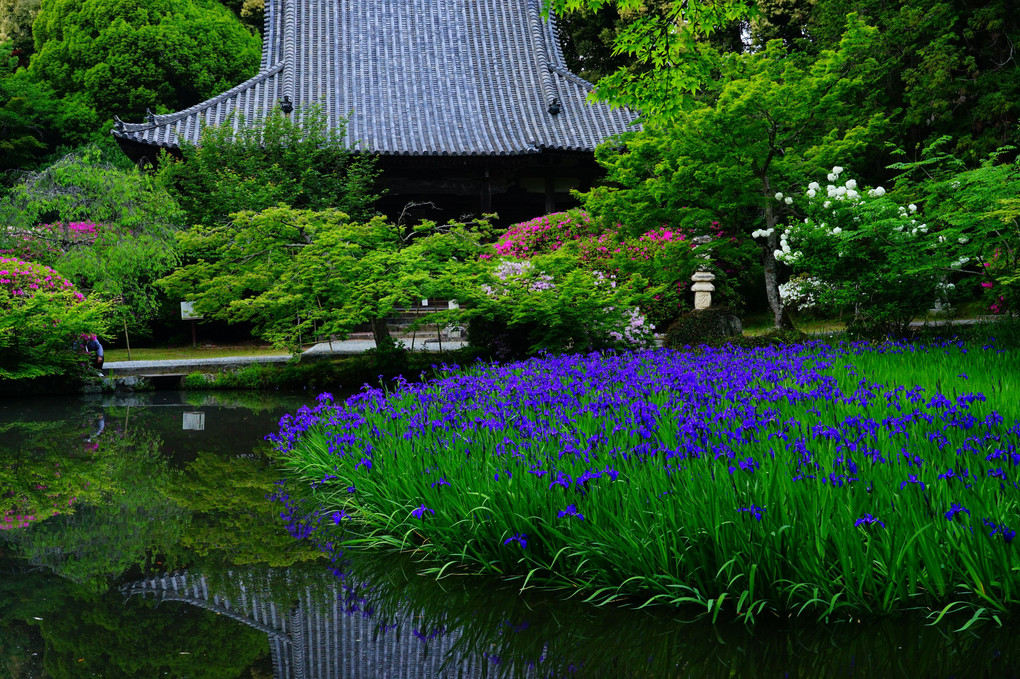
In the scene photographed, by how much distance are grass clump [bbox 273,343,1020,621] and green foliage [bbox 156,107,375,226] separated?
33.2 ft

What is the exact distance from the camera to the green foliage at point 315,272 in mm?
10102

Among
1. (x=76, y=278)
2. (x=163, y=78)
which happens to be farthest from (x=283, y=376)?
(x=163, y=78)

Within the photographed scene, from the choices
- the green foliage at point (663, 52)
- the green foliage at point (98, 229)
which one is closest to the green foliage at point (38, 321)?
the green foliage at point (98, 229)

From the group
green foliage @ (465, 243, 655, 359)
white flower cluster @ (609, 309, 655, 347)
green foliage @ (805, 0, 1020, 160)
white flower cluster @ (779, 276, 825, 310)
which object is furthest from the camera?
green foliage @ (805, 0, 1020, 160)

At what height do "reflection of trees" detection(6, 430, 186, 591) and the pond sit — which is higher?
"reflection of trees" detection(6, 430, 186, 591)

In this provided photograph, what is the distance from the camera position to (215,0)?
2781 centimetres

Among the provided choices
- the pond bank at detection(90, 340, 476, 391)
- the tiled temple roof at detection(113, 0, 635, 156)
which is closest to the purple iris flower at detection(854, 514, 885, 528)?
the pond bank at detection(90, 340, 476, 391)

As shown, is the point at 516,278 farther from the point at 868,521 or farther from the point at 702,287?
the point at 868,521

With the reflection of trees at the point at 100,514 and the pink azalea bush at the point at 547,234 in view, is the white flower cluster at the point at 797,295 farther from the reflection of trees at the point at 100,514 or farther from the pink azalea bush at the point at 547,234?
the reflection of trees at the point at 100,514

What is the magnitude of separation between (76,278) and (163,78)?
40.8ft

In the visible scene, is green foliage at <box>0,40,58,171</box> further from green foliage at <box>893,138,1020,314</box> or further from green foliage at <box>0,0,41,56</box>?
green foliage at <box>893,138,1020,314</box>

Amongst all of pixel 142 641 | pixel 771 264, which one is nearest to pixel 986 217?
pixel 771 264

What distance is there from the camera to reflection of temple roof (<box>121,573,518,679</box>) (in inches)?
114

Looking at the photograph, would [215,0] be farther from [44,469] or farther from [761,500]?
[761,500]
